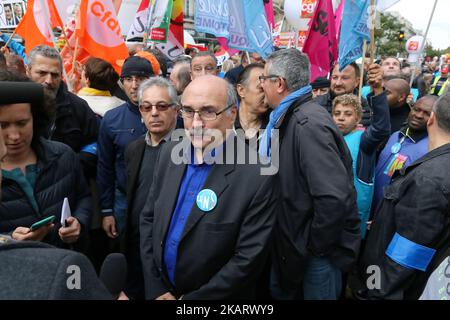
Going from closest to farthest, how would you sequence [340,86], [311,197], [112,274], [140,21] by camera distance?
[112,274] < [311,197] < [340,86] < [140,21]

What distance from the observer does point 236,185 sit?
76.6 inches

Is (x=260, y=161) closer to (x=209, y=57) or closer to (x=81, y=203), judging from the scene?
(x=81, y=203)

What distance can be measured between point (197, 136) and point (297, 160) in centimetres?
68

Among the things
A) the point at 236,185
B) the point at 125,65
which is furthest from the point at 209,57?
the point at 236,185

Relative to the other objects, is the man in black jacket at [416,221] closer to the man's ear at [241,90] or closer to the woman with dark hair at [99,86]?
the man's ear at [241,90]

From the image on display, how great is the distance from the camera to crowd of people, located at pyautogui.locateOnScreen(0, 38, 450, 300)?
1918 mm

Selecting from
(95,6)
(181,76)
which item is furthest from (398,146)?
(95,6)

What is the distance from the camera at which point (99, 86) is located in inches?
143

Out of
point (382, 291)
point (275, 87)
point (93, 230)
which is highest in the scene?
point (275, 87)

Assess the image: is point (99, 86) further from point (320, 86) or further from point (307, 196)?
point (320, 86)

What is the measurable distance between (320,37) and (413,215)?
3.02m

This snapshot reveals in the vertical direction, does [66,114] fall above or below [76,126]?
above

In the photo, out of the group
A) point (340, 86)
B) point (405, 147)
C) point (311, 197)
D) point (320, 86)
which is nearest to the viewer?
point (311, 197)

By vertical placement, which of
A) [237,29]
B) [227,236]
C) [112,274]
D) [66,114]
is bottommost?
[227,236]
